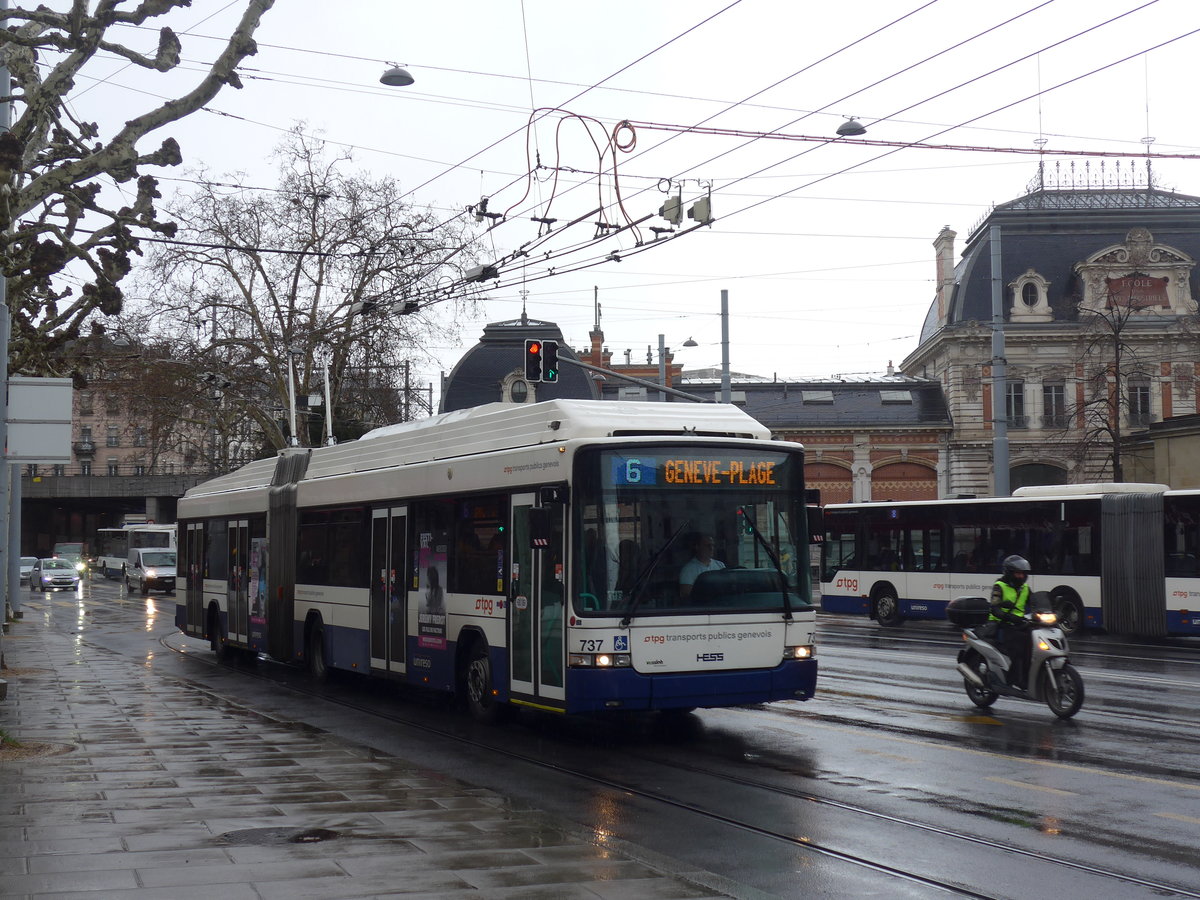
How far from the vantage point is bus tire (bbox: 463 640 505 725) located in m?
14.0

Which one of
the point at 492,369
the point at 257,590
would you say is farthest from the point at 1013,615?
the point at 492,369

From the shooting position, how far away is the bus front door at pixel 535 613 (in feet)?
40.3

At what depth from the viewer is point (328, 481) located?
18.6 meters

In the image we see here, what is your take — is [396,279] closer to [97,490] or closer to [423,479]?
[423,479]

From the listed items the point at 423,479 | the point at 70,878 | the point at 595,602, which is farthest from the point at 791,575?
the point at 70,878

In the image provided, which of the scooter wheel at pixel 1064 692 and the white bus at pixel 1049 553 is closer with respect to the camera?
the scooter wheel at pixel 1064 692

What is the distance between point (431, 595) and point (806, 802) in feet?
21.5

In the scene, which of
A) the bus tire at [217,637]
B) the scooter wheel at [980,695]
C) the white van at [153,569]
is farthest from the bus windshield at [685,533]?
the white van at [153,569]

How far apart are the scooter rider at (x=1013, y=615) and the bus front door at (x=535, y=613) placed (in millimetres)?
4850

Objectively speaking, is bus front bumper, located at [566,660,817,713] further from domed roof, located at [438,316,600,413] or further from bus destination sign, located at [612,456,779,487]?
domed roof, located at [438,316,600,413]

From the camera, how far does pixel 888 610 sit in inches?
1243

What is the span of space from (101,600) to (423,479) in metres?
42.5

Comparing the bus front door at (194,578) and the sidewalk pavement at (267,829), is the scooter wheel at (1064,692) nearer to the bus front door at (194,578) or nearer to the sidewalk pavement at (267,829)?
the sidewalk pavement at (267,829)

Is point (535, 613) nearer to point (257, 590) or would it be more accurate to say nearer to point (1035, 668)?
point (1035, 668)
